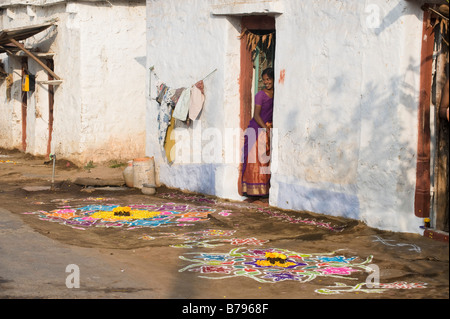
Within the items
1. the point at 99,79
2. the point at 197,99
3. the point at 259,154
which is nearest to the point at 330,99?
the point at 259,154

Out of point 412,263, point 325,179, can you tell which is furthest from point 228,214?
point 412,263

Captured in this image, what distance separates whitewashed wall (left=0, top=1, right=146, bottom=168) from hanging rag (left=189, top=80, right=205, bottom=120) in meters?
4.58

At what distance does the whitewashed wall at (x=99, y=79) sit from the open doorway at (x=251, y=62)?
17.6ft

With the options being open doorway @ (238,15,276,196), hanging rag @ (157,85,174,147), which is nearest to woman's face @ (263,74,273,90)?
open doorway @ (238,15,276,196)

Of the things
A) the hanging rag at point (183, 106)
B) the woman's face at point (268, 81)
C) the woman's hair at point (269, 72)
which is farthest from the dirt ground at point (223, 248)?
the woman's hair at point (269, 72)

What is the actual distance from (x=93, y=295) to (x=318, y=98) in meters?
4.36

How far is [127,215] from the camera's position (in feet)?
29.8

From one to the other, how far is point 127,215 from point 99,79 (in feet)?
20.7

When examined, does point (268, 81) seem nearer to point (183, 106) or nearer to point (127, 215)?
point (183, 106)

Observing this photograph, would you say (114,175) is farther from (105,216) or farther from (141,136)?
(105,216)

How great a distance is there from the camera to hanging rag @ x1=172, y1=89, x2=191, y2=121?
1072cm

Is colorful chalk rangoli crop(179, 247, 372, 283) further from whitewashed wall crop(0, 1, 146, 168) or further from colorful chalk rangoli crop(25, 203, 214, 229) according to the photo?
whitewashed wall crop(0, 1, 146, 168)

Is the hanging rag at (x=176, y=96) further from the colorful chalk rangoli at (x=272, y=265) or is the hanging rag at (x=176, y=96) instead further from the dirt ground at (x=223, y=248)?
the colorful chalk rangoli at (x=272, y=265)

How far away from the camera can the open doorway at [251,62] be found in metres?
10.1
